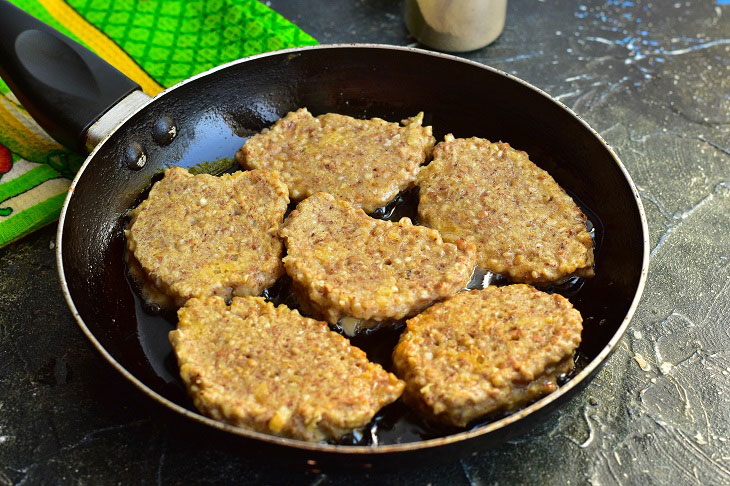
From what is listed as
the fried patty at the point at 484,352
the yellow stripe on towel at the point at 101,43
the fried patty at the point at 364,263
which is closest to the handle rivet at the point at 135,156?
the yellow stripe on towel at the point at 101,43

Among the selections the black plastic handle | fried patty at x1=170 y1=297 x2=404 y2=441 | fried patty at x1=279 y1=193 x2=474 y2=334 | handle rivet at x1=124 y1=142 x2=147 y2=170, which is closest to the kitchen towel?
the black plastic handle

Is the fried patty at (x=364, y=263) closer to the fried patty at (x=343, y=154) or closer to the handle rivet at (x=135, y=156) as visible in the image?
the fried patty at (x=343, y=154)

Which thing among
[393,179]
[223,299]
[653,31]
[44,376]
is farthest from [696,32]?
[44,376]

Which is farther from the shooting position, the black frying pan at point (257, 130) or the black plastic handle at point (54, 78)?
the black plastic handle at point (54, 78)

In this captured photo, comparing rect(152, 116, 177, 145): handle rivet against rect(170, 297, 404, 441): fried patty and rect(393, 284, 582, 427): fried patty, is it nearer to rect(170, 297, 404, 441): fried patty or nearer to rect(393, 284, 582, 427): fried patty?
rect(170, 297, 404, 441): fried patty

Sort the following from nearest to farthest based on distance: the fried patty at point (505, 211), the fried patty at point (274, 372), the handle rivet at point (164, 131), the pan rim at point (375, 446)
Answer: the pan rim at point (375, 446), the fried patty at point (274, 372), the fried patty at point (505, 211), the handle rivet at point (164, 131)

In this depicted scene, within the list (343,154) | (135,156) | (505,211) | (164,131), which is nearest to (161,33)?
(164,131)
